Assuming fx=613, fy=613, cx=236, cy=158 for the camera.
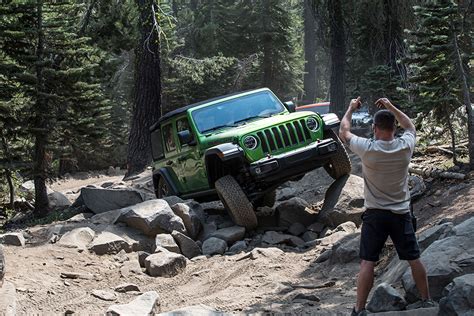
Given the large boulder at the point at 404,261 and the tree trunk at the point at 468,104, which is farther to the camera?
the tree trunk at the point at 468,104

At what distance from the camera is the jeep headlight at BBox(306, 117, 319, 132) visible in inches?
384

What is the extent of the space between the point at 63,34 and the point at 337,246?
33.7 ft

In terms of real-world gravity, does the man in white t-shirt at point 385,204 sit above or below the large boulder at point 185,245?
above

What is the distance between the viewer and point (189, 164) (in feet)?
35.2

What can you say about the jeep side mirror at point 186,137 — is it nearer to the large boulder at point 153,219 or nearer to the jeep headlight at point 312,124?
the large boulder at point 153,219

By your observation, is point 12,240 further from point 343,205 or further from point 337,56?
point 337,56

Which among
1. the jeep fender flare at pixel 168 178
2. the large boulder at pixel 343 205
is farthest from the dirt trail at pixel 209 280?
the jeep fender flare at pixel 168 178

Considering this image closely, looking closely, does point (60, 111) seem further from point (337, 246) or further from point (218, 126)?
point (337, 246)

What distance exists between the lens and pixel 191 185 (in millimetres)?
10922

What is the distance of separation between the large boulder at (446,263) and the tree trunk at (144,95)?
38.6ft

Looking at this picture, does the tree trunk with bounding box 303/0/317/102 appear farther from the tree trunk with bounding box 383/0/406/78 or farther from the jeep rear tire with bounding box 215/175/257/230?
the jeep rear tire with bounding box 215/175/257/230

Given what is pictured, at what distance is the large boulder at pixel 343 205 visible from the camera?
952 cm

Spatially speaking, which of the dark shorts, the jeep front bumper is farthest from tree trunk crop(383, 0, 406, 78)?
the dark shorts

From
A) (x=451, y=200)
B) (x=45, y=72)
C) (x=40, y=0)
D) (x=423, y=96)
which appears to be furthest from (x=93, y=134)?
(x=451, y=200)
